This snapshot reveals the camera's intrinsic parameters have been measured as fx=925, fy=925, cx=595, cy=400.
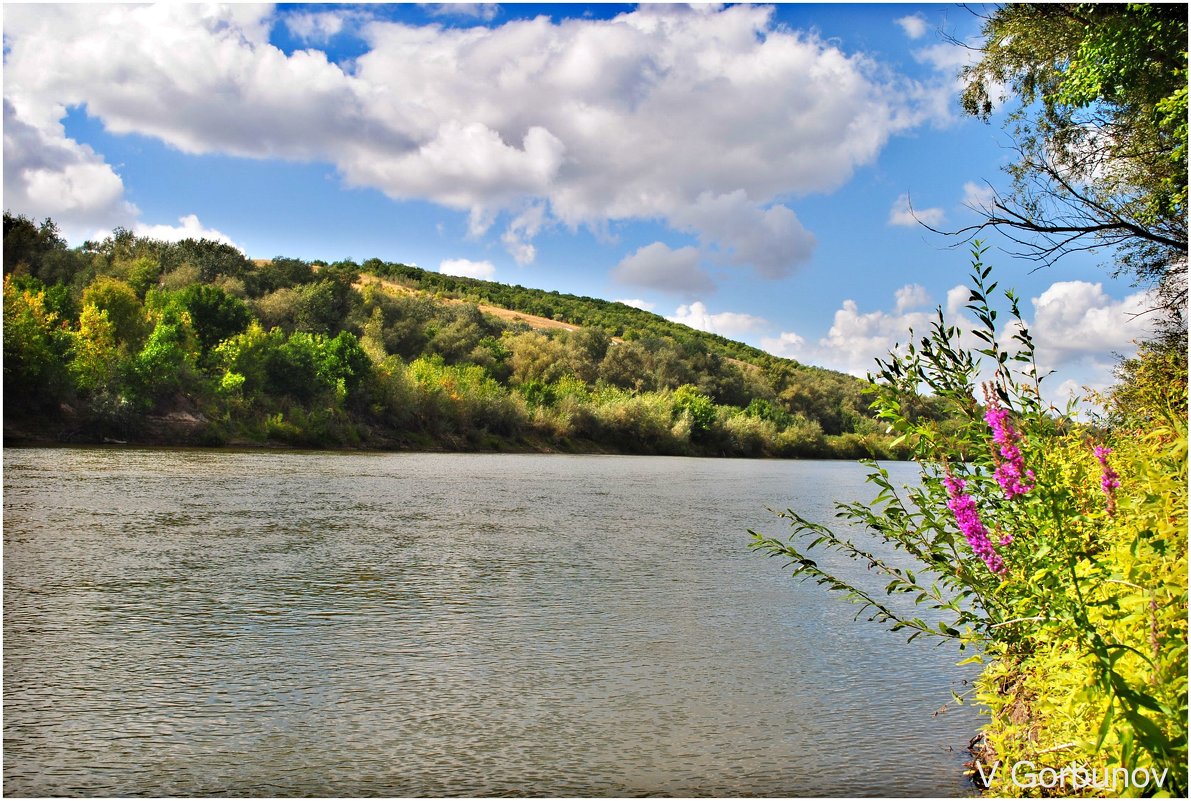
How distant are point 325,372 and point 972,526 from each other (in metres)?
41.6

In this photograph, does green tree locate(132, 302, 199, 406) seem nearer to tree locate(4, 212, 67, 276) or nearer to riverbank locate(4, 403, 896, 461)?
riverbank locate(4, 403, 896, 461)

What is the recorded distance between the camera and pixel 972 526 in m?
4.67

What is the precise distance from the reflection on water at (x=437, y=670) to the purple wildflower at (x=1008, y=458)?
1.47 metres

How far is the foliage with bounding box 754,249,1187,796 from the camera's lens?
10.2 feet

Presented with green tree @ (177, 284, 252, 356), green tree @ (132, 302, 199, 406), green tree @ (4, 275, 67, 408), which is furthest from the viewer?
green tree @ (177, 284, 252, 356)

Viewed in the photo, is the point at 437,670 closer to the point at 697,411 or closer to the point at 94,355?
the point at 94,355

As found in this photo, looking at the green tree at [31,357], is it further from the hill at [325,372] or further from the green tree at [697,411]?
the green tree at [697,411]

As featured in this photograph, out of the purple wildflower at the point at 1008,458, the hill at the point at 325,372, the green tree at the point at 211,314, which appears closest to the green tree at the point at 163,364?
the hill at the point at 325,372

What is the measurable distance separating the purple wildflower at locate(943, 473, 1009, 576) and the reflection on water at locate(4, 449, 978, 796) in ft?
3.50

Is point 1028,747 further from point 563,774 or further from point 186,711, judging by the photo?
point 186,711

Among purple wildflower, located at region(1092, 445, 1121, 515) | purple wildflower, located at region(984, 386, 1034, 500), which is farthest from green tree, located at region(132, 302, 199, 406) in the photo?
purple wildflower, located at region(1092, 445, 1121, 515)

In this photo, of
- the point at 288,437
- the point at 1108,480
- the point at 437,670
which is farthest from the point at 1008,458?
the point at 288,437

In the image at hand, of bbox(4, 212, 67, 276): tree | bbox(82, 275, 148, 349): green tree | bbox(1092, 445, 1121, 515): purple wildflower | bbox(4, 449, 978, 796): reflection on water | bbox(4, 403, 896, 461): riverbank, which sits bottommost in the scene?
bbox(4, 449, 978, 796): reflection on water

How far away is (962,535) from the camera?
16.0 ft
